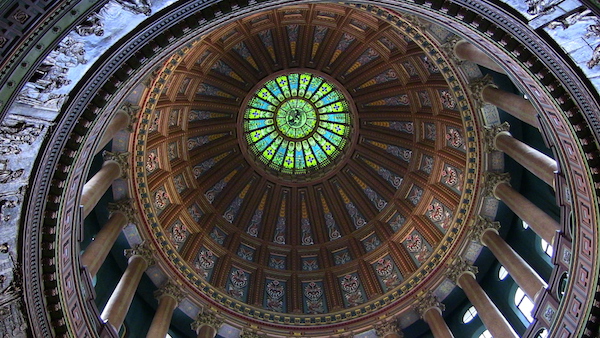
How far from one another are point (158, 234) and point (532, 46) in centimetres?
1735

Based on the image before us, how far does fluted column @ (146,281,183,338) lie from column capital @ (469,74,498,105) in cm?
1548

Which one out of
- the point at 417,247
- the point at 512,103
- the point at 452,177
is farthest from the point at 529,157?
the point at 417,247

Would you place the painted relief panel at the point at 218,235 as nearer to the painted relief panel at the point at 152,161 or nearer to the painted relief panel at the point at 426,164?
the painted relief panel at the point at 152,161

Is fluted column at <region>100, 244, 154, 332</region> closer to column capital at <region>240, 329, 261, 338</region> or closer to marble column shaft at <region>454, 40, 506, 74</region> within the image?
column capital at <region>240, 329, 261, 338</region>

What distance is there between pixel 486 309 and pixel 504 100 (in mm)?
8235

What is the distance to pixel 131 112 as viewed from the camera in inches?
761

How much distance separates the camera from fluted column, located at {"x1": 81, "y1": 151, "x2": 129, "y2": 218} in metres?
16.1

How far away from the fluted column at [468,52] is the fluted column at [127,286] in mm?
15165

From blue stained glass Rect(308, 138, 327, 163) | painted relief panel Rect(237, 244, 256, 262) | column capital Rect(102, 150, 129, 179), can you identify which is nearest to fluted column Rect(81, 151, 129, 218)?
column capital Rect(102, 150, 129, 179)

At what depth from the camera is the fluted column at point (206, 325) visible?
72.2 feet

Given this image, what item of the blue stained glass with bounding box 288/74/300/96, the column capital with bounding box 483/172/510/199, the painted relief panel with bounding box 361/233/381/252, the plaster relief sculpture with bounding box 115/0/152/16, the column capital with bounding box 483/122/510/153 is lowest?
the plaster relief sculpture with bounding box 115/0/152/16

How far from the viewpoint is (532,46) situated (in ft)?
37.4

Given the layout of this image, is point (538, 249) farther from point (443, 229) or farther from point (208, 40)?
point (208, 40)

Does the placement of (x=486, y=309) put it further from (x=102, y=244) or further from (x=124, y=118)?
(x=124, y=118)
